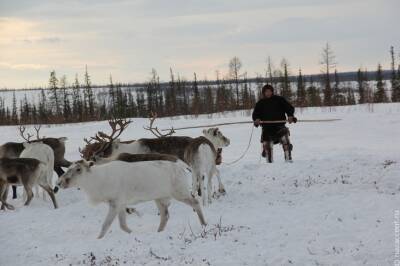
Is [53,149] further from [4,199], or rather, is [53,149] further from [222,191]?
[222,191]

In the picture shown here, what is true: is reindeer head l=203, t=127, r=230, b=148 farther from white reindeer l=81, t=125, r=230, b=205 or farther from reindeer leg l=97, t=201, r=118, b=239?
reindeer leg l=97, t=201, r=118, b=239

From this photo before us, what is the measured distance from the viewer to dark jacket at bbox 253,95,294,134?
14055 mm

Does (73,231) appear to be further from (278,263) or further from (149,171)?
(278,263)

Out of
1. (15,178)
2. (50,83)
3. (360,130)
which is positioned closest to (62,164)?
(15,178)

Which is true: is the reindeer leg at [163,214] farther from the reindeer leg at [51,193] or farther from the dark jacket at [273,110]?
the dark jacket at [273,110]

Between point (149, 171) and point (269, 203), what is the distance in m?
2.69

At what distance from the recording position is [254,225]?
8.24 meters

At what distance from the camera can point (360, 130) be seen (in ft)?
86.6

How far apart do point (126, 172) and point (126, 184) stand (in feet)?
0.69

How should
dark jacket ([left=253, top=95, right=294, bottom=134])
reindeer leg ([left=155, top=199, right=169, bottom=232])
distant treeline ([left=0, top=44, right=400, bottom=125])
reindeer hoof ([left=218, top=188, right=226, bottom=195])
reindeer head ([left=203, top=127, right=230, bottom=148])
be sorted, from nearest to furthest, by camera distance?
reindeer leg ([left=155, top=199, right=169, bottom=232]), reindeer hoof ([left=218, top=188, right=226, bottom=195]), reindeer head ([left=203, top=127, right=230, bottom=148]), dark jacket ([left=253, top=95, right=294, bottom=134]), distant treeline ([left=0, top=44, right=400, bottom=125])

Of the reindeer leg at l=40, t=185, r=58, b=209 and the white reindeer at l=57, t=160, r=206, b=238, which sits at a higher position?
the white reindeer at l=57, t=160, r=206, b=238

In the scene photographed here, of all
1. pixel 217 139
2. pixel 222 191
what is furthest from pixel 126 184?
pixel 217 139

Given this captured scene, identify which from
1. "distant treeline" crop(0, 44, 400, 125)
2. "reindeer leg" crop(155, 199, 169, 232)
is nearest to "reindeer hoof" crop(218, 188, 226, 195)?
"reindeer leg" crop(155, 199, 169, 232)

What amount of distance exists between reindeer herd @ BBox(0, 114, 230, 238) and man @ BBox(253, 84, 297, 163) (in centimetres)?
146
